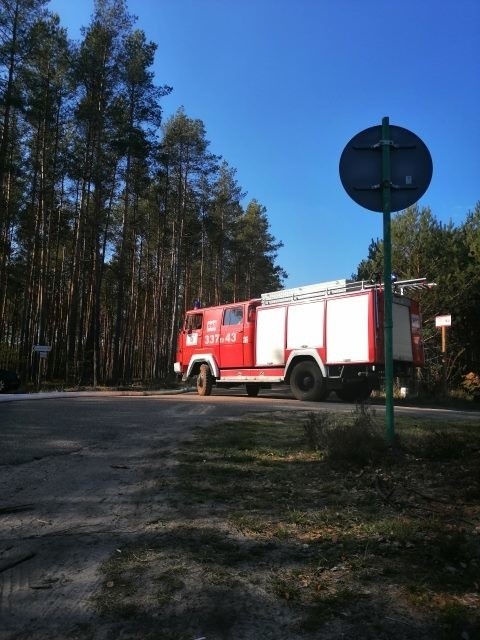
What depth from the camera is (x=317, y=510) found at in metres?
4.29

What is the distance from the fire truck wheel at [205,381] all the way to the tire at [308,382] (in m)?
3.43

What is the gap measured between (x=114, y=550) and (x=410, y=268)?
24.5 metres

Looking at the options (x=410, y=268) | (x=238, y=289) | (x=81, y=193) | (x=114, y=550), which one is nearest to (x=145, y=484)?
(x=114, y=550)

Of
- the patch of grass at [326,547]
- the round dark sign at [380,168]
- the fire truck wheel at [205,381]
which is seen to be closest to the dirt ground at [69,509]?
the patch of grass at [326,547]

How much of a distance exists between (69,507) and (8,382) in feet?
69.6

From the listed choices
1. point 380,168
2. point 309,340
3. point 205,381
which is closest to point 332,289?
point 309,340

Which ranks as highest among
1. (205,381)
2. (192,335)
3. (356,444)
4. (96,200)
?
(96,200)

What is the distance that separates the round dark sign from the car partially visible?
21.4 meters

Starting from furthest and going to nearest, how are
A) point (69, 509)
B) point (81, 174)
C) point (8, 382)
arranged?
1. point (81, 174)
2. point (8, 382)
3. point (69, 509)

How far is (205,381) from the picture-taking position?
19.2 m

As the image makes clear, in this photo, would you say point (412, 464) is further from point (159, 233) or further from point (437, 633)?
point (159, 233)

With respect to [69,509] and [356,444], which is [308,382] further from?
[69,509]

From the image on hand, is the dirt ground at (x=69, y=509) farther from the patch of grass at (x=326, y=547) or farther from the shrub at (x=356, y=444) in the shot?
the shrub at (x=356, y=444)

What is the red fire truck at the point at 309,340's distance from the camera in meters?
15.2
